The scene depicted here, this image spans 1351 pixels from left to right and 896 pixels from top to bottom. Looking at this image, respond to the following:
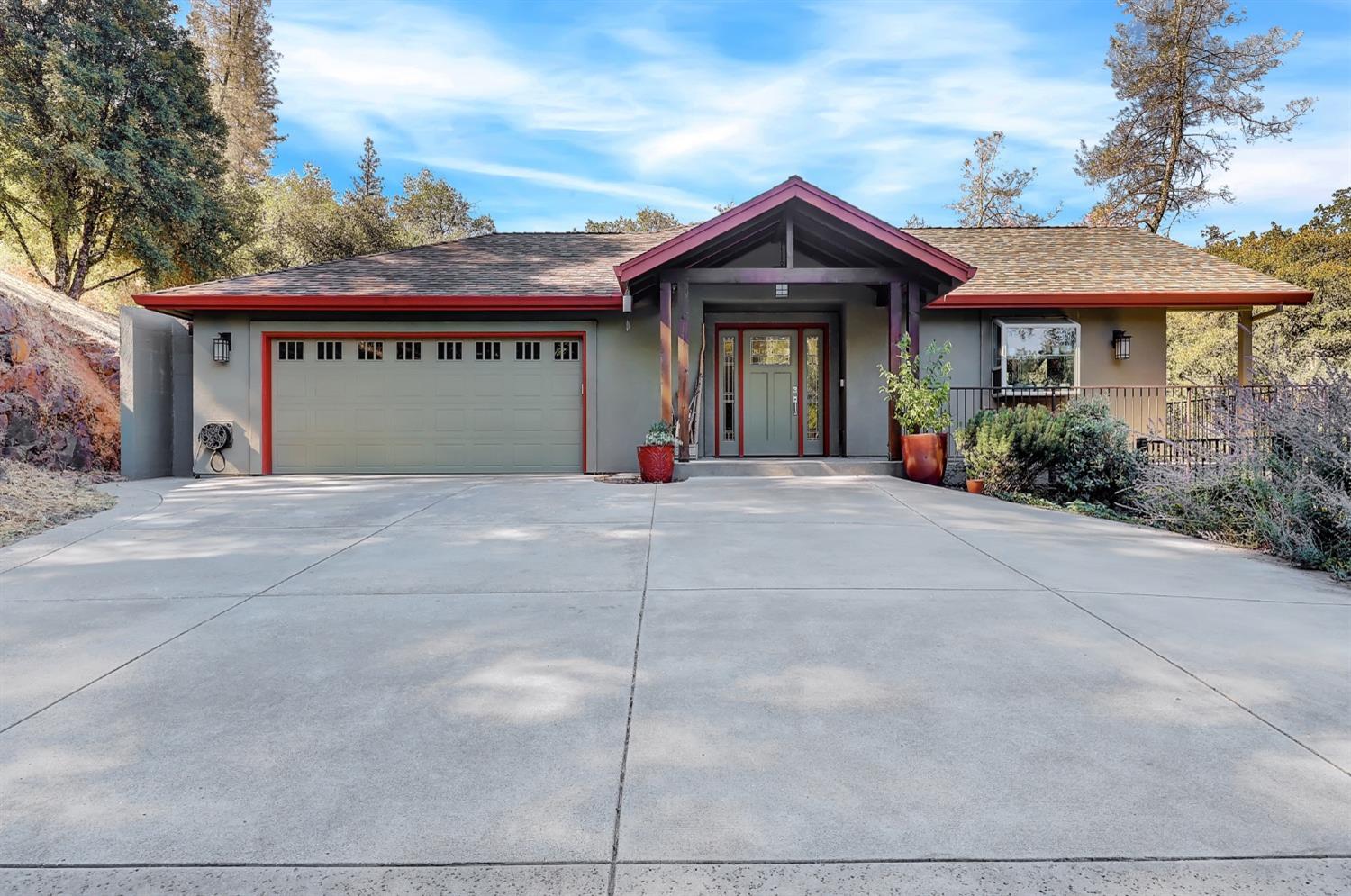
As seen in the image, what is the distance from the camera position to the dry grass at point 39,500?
6.26 m

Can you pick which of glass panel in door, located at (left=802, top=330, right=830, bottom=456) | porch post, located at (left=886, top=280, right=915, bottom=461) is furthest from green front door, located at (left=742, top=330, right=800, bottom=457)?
porch post, located at (left=886, top=280, right=915, bottom=461)

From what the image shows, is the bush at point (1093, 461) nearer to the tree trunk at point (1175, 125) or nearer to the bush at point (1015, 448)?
the bush at point (1015, 448)

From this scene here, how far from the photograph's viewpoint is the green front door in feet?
38.7

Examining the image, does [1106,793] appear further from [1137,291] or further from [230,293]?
[230,293]

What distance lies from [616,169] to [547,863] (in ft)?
109

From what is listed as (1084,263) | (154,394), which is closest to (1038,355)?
(1084,263)

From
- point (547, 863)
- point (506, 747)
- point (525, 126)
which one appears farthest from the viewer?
point (525, 126)

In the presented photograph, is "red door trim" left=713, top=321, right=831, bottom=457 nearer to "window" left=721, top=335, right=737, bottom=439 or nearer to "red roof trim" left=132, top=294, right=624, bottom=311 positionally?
"window" left=721, top=335, right=737, bottom=439

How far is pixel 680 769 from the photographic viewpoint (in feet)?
7.08

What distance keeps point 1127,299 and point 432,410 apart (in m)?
10.5

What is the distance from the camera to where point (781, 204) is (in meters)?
9.26

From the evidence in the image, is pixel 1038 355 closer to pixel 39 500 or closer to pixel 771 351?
pixel 771 351

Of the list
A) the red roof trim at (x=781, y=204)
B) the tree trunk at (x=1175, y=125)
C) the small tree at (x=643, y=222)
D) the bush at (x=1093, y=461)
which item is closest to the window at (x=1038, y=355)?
the red roof trim at (x=781, y=204)

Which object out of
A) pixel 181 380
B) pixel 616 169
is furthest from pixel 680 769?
pixel 616 169
